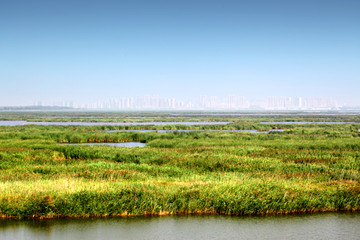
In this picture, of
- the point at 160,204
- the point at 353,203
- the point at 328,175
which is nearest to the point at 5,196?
the point at 160,204

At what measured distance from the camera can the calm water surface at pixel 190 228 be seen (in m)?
11.7

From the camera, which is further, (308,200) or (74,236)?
(308,200)

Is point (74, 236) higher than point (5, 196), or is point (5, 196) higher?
point (5, 196)

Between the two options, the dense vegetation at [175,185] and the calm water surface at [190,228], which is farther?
the dense vegetation at [175,185]

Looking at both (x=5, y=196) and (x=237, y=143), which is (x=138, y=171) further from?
(x=237, y=143)

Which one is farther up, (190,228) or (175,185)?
(175,185)

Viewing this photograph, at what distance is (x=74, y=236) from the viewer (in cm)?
1165

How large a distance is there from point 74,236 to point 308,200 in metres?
8.82

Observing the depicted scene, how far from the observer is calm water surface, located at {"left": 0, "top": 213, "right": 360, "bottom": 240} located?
1169cm

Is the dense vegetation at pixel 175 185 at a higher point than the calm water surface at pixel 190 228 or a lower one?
higher

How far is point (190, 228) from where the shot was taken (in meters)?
12.3

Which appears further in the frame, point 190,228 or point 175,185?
point 175,185

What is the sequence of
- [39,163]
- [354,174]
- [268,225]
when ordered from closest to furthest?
[268,225] < [354,174] < [39,163]

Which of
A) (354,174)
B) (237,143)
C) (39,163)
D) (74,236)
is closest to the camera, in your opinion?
(74,236)
